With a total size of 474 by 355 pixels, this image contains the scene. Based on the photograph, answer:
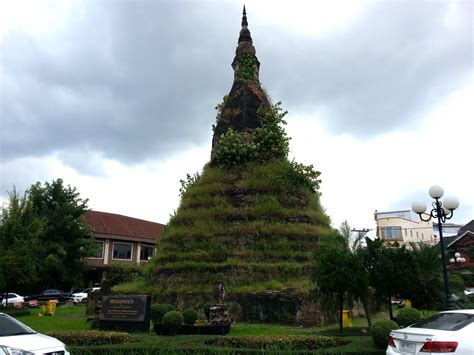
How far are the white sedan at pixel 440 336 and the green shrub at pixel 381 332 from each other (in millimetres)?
2104

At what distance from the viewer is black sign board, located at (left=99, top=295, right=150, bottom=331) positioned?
44.5ft

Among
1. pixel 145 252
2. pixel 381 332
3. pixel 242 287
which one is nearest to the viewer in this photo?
pixel 381 332

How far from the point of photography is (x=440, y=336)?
7.03 meters

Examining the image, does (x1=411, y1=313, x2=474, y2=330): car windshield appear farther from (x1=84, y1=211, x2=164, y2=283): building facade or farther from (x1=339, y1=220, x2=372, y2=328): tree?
(x1=84, y1=211, x2=164, y2=283): building facade

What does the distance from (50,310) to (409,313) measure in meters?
18.6

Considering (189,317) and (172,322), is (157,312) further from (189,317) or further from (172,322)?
(172,322)

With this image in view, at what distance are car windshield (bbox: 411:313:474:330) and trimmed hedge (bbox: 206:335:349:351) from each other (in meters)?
3.06

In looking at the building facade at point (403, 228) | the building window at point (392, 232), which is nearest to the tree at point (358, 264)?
the building facade at point (403, 228)

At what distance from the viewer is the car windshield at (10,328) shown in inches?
335

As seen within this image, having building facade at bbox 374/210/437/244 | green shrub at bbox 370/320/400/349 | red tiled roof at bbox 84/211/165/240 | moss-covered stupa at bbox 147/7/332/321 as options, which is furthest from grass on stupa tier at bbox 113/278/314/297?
building facade at bbox 374/210/437/244

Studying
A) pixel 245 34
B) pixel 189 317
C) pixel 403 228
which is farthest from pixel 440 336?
pixel 403 228

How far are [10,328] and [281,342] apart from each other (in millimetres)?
6009

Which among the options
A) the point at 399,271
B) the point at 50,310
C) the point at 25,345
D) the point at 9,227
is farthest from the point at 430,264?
the point at 9,227

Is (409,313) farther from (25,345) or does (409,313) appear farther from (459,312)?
(25,345)
